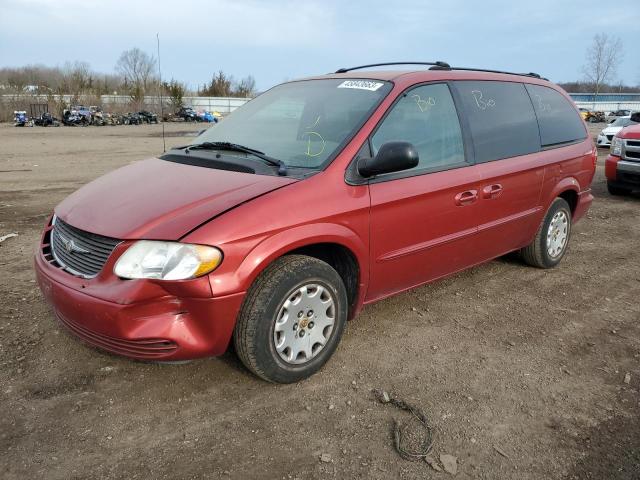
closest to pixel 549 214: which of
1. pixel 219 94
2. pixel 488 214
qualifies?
pixel 488 214

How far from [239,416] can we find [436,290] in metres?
2.34

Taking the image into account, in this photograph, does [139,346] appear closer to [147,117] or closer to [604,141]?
[604,141]

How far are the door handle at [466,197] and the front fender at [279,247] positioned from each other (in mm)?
941

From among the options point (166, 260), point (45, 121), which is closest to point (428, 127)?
point (166, 260)

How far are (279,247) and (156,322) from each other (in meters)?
0.72

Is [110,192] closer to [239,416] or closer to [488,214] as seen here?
[239,416]

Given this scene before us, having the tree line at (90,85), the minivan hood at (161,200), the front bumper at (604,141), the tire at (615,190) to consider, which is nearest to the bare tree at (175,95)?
the tree line at (90,85)

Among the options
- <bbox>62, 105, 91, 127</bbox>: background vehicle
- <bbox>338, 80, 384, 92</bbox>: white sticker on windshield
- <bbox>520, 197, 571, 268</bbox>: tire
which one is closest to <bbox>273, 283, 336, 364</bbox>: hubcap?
<bbox>338, 80, 384, 92</bbox>: white sticker on windshield

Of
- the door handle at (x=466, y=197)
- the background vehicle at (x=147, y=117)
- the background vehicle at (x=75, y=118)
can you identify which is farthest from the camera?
the background vehicle at (x=147, y=117)

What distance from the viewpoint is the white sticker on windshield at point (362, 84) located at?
3.60m

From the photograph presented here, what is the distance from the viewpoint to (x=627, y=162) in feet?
29.5

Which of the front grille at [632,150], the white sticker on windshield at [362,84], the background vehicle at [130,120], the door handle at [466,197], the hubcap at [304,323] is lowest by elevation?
the hubcap at [304,323]

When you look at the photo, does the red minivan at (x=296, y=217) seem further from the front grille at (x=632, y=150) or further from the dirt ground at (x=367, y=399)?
the front grille at (x=632, y=150)

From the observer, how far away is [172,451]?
2510 millimetres
